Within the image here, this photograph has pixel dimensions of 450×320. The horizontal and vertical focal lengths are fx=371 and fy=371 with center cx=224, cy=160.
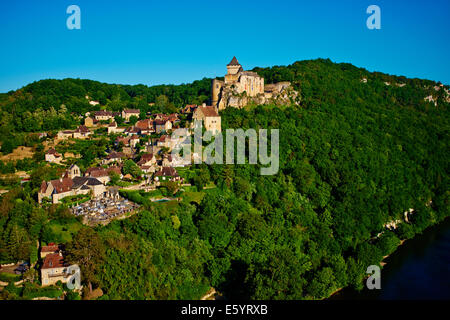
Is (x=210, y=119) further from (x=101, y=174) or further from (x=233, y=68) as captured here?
(x=101, y=174)

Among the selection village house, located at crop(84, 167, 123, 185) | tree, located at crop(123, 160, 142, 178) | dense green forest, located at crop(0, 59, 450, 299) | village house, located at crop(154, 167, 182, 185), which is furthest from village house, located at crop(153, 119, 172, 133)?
village house, located at crop(154, 167, 182, 185)

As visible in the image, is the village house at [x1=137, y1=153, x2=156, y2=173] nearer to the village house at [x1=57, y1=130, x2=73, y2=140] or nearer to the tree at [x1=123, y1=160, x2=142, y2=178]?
the tree at [x1=123, y1=160, x2=142, y2=178]

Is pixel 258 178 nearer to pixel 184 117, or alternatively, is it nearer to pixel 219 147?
pixel 219 147

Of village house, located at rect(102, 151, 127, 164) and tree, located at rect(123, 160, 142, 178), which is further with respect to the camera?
village house, located at rect(102, 151, 127, 164)

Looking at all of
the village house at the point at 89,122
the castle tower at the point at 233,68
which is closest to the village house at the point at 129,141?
the village house at the point at 89,122

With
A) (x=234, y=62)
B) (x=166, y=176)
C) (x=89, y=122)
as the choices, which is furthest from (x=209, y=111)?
(x=89, y=122)
